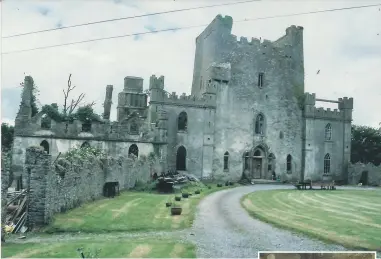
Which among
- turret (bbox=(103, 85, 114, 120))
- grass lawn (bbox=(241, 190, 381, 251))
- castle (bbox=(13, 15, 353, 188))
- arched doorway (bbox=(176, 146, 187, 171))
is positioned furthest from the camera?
turret (bbox=(103, 85, 114, 120))

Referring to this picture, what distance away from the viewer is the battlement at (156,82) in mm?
34812

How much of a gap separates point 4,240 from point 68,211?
14.2 ft

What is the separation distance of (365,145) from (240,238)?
3534cm

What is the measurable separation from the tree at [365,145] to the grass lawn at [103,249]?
35313mm

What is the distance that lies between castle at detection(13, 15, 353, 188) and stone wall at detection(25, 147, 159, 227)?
10587mm

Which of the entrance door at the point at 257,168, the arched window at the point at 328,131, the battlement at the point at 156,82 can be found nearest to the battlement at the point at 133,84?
the battlement at the point at 156,82

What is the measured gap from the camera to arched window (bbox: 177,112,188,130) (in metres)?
35.8

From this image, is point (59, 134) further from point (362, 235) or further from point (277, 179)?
point (362, 235)

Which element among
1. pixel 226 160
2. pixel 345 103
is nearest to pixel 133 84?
pixel 226 160

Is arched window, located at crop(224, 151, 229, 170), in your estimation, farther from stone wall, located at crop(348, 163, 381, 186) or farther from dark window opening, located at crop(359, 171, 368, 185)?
dark window opening, located at crop(359, 171, 368, 185)

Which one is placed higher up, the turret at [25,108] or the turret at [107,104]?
the turret at [107,104]

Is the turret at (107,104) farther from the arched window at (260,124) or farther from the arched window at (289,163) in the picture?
the arched window at (289,163)

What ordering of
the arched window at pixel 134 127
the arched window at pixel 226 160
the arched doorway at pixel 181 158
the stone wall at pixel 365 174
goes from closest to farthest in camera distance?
the arched window at pixel 134 127
the arched doorway at pixel 181 158
the arched window at pixel 226 160
the stone wall at pixel 365 174

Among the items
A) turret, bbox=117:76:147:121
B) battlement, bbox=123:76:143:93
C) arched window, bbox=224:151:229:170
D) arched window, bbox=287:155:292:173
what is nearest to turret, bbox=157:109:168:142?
arched window, bbox=224:151:229:170
